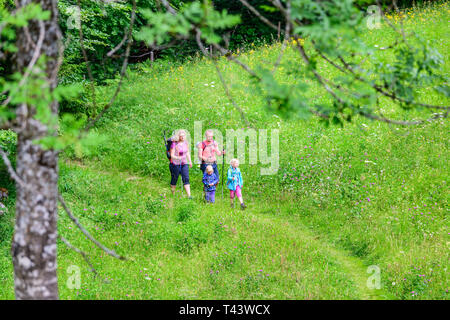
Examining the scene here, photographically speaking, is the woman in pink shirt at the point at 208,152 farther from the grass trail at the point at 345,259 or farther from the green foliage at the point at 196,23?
the green foliage at the point at 196,23

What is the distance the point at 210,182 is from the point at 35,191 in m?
7.88

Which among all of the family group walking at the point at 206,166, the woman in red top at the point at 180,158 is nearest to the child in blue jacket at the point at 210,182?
the family group walking at the point at 206,166

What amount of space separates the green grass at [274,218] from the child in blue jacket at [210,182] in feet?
1.46

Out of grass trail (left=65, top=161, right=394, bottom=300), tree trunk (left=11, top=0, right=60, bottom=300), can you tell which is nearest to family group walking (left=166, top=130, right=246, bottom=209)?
grass trail (left=65, top=161, right=394, bottom=300)

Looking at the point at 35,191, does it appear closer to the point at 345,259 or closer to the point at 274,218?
the point at 345,259

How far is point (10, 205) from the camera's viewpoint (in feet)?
37.2

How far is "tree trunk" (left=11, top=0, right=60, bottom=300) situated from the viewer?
4.47 metres

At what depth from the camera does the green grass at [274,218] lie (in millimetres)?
8148

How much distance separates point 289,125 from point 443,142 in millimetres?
4931

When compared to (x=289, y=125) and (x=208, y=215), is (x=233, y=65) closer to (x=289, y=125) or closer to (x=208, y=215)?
(x=289, y=125)

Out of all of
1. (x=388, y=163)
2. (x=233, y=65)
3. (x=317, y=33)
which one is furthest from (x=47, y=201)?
(x=233, y=65)

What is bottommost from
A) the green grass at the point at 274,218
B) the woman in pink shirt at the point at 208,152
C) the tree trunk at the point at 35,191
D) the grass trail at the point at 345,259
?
the grass trail at the point at 345,259

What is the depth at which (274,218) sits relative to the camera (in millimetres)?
11789

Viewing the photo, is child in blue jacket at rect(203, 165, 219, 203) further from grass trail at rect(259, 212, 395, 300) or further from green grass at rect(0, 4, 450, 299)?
grass trail at rect(259, 212, 395, 300)
